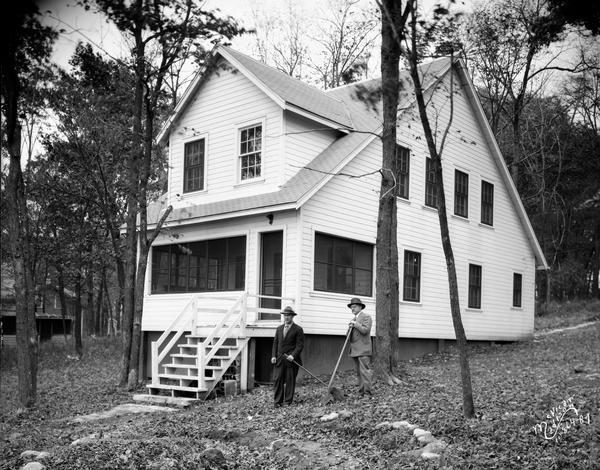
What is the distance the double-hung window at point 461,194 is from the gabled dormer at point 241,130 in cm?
459

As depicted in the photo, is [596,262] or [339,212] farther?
[596,262]

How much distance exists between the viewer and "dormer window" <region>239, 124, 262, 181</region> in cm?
1869

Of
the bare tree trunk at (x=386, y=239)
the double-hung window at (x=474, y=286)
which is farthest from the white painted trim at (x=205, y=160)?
the double-hung window at (x=474, y=286)

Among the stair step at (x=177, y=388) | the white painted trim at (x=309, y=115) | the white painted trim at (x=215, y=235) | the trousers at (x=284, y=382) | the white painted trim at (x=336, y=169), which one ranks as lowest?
the stair step at (x=177, y=388)

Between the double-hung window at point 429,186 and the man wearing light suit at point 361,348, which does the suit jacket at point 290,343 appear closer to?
the man wearing light suit at point 361,348

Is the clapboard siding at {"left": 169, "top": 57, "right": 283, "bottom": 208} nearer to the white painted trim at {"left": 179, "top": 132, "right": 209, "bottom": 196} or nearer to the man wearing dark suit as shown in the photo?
the white painted trim at {"left": 179, "top": 132, "right": 209, "bottom": 196}

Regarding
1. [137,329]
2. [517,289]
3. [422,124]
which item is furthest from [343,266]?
[517,289]

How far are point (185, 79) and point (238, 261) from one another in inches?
202

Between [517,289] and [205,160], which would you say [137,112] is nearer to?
[205,160]

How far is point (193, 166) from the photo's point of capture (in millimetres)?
20422

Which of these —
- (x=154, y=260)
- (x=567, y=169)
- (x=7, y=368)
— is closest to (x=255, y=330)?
(x=154, y=260)

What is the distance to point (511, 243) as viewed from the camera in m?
25.4

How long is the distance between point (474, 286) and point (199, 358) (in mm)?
11425

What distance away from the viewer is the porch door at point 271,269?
17844 mm
